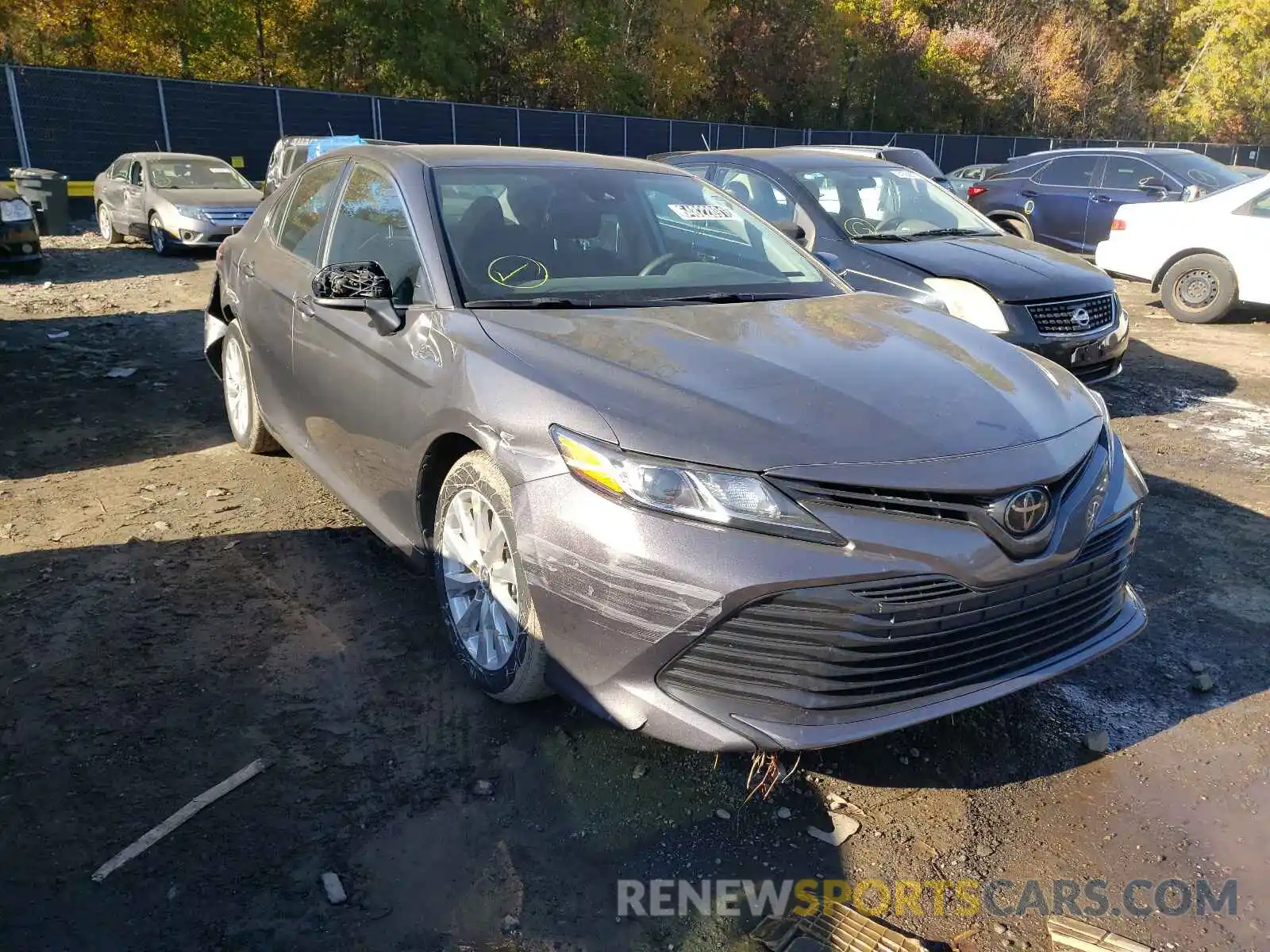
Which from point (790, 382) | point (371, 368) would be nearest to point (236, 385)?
point (371, 368)

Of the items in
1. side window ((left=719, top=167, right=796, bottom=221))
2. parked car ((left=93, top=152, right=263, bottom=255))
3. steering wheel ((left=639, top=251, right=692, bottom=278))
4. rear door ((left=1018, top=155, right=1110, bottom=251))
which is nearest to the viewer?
steering wheel ((left=639, top=251, right=692, bottom=278))

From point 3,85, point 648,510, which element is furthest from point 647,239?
point 3,85

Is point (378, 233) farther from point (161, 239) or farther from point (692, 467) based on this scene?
point (161, 239)

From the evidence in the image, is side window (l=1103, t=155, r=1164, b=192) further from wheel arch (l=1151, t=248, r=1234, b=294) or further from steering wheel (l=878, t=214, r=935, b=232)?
steering wheel (l=878, t=214, r=935, b=232)

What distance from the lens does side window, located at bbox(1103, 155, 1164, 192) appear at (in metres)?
12.4

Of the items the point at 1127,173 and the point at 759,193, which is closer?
the point at 759,193

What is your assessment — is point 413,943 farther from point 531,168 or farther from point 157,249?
point 157,249

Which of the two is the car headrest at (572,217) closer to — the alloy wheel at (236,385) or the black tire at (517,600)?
the black tire at (517,600)

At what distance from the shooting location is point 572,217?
150 inches

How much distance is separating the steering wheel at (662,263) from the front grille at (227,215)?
11.2 meters

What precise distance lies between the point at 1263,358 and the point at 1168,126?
159 ft

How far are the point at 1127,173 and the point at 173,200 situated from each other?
1288 cm

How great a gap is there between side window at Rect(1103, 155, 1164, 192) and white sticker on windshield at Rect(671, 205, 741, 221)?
10316mm

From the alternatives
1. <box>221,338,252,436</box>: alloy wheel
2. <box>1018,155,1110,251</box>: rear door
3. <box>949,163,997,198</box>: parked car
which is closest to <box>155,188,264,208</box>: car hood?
<box>221,338,252,436</box>: alloy wheel
